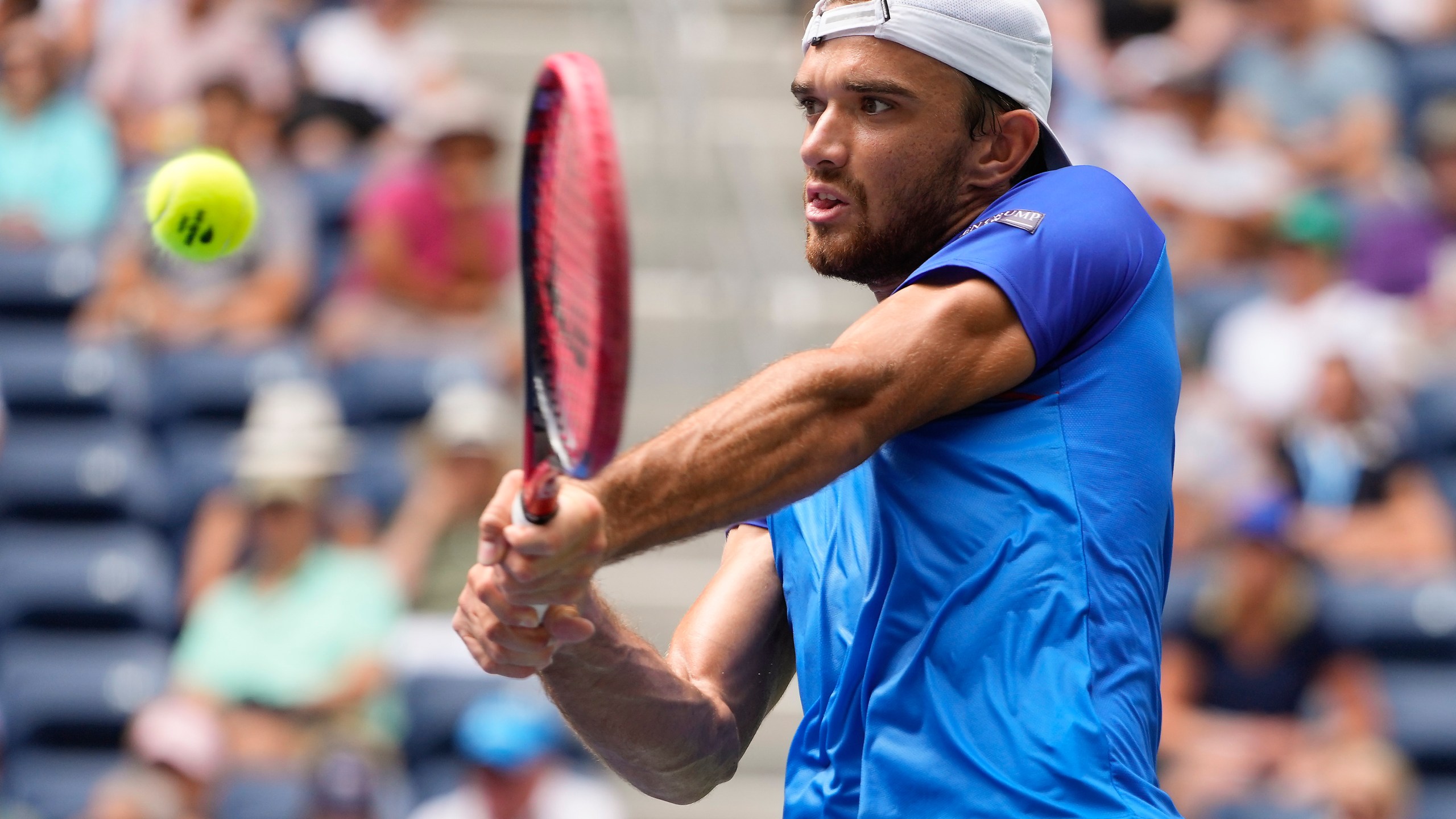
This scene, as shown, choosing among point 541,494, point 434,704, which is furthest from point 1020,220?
point 434,704

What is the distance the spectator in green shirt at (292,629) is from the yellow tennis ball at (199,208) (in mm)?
3447

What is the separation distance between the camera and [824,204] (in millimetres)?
2994

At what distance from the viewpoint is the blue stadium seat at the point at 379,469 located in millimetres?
7828

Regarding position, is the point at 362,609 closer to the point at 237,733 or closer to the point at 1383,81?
the point at 237,733

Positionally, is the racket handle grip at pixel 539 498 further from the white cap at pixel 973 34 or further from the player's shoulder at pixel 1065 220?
the white cap at pixel 973 34

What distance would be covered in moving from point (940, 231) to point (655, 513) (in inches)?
33.3

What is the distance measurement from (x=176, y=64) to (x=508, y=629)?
24.8 ft

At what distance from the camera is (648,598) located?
8.16 meters

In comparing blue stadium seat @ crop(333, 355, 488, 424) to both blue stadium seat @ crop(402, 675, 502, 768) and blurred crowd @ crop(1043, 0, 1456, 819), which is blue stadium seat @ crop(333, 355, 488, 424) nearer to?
blue stadium seat @ crop(402, 675, 502, 768)

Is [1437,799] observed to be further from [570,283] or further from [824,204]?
[570,283]

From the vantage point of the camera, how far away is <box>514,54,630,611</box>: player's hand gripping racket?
7.13 ft

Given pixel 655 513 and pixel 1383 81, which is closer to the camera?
pixel 655 513

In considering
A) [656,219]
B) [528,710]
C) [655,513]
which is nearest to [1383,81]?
[656,219]

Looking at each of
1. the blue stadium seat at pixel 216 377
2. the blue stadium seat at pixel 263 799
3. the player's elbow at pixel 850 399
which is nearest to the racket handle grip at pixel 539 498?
the player's elbow at pixel 850 399
